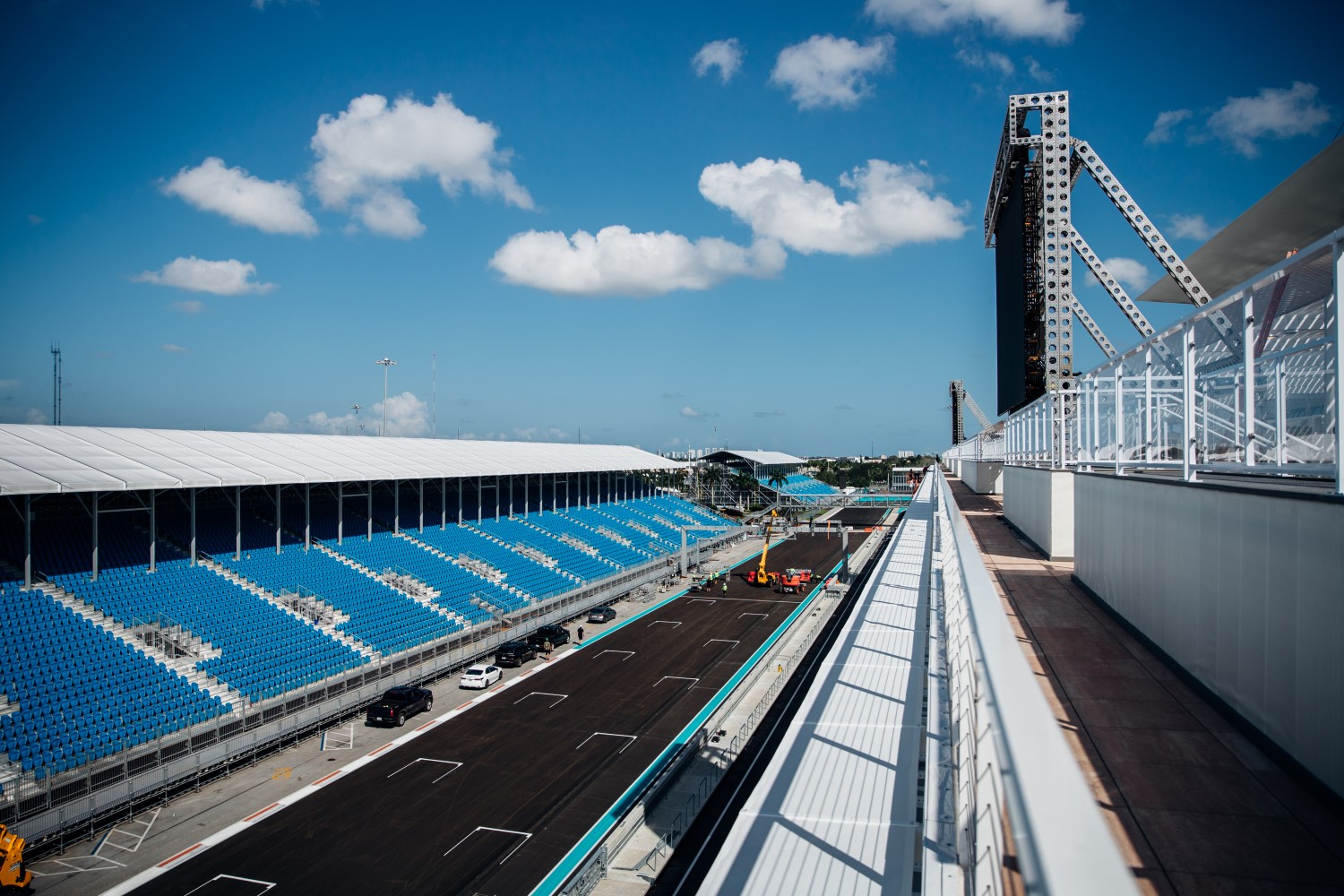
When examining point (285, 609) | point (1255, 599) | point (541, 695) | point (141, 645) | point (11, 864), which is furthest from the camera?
point (285, 609)

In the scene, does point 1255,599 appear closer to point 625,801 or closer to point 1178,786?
point 1178,786

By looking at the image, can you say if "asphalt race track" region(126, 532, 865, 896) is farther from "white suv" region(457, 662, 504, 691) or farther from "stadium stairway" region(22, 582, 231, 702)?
"stadium stairway" region(22, 582, 231, 702)

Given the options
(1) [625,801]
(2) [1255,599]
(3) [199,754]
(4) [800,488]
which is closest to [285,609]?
(3) [199,754]

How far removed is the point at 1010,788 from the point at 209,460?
2601cm

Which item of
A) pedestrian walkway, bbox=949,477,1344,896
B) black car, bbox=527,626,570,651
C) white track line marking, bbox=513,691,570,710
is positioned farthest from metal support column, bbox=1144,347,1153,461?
black car, bbox=527,626,570,651

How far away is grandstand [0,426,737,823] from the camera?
1433 centimetres

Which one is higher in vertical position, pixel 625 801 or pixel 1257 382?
pixel 1257 382

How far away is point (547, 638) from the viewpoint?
24844mm

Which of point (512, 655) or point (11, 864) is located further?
point (512, 655)

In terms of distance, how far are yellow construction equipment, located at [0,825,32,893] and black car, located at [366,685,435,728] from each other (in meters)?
7.47

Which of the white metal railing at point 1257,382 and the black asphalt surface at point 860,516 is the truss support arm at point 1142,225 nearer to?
the white metal railing at point 1257,382

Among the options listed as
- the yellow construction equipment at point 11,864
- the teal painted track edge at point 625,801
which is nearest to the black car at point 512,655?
the teal painted track edge at point 625,801

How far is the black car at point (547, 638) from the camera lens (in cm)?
2448

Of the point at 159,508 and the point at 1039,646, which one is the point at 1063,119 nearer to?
the point at 1039,646
